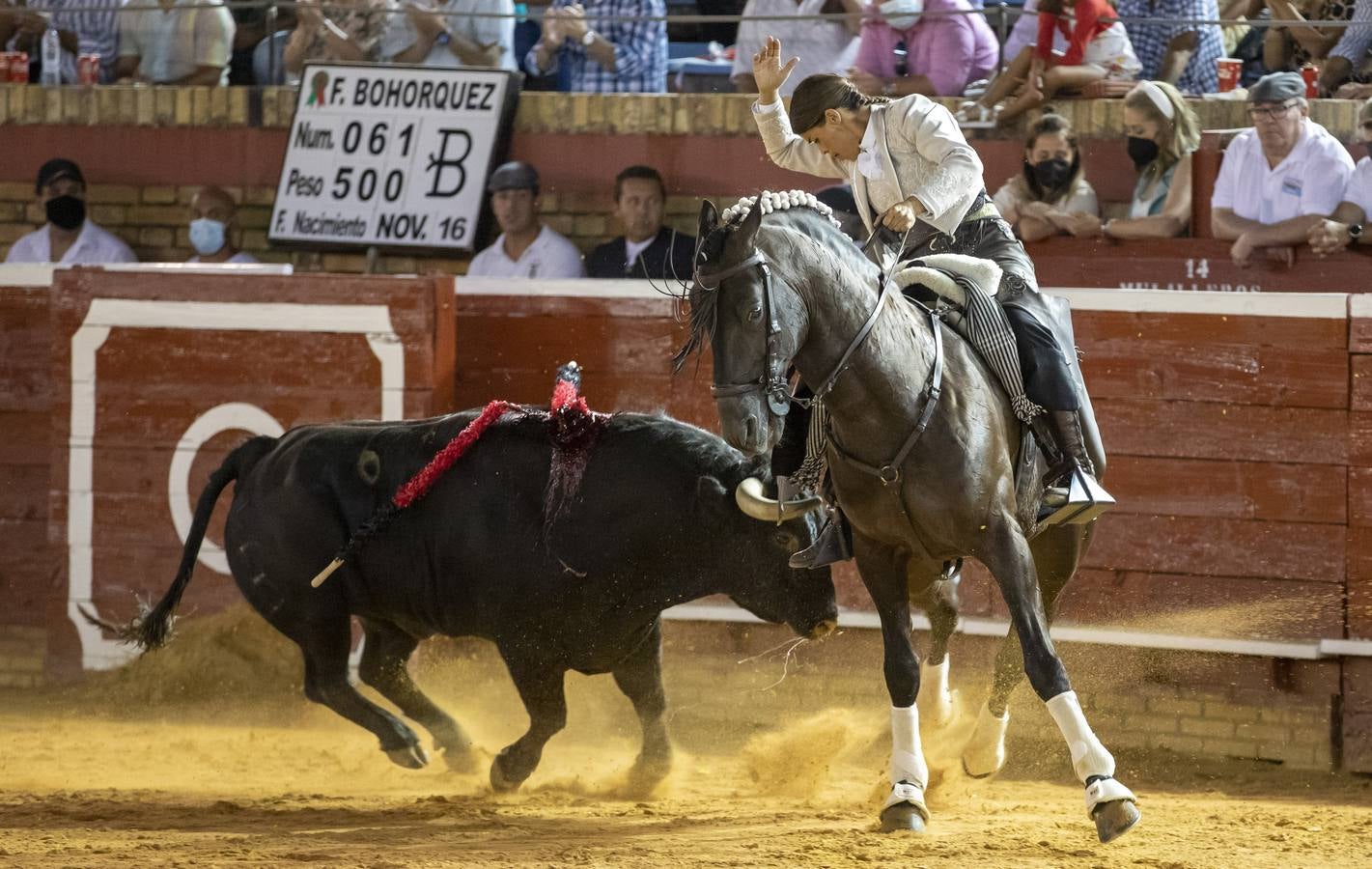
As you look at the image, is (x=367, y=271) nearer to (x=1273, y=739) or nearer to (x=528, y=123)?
(x=528, y=123)

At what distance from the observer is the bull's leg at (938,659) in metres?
6.02

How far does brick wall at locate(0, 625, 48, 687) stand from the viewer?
8.45 metres

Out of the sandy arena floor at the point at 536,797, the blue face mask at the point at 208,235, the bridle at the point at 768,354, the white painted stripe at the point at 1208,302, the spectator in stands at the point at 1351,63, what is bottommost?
the sandy arena floor at the point at 536,797

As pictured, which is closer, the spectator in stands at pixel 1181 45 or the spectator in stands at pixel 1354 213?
the spectator in stands at pixel 1354 213

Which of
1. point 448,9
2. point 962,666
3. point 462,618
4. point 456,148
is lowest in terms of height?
point 962,666

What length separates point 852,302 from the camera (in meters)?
4.73

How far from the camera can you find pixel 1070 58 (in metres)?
8.34

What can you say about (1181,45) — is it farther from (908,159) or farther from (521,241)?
(908,159)

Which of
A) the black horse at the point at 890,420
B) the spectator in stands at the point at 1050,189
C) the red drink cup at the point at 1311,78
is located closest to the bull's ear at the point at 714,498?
the black horse at the point at 890,420

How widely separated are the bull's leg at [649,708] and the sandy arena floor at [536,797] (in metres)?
0.10

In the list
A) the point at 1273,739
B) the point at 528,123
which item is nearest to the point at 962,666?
the point at 1273,739

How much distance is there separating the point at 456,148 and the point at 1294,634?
15.2ft

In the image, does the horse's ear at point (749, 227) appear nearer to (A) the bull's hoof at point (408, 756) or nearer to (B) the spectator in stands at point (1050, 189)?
(A) the bull's hoof at point (408, 756)

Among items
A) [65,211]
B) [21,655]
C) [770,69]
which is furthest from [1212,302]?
[65,211]
